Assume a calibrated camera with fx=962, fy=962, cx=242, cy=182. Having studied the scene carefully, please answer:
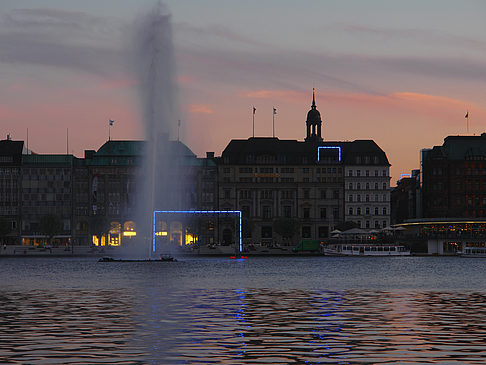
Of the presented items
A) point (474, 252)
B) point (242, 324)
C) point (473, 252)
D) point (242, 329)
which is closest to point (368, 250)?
point (473, 252)

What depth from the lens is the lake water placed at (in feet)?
100.0

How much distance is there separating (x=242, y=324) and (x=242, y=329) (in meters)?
2.16

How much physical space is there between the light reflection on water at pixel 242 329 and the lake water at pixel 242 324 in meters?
0.04

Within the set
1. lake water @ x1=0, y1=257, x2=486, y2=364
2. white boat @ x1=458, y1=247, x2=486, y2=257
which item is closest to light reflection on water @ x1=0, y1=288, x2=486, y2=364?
lake water @ x1=0, y1=257, x2=486, y2=364

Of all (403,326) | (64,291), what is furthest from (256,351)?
(64,291)

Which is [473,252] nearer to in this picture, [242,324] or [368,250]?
[368,250]

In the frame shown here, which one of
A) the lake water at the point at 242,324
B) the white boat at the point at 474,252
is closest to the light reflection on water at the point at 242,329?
the lake water at the point at 242,324

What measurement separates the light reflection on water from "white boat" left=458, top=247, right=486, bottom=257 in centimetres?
11510

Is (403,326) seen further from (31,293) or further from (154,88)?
(154,88)

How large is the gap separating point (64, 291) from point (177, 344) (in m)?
35.4

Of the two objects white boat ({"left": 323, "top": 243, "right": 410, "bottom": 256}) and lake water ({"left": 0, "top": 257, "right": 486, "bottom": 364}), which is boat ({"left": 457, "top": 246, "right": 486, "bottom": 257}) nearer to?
white boat ({"left": 323, "top": 243, "right": 410, "bottom": 256})

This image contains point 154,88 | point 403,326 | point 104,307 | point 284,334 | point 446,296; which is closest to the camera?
point 284,334

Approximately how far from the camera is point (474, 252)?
589 feet

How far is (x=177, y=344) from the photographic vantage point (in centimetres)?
3350
